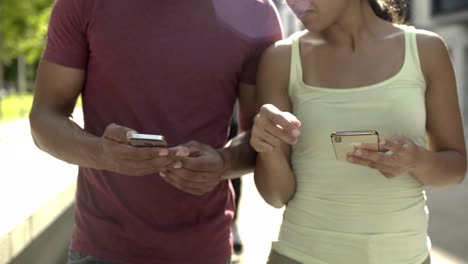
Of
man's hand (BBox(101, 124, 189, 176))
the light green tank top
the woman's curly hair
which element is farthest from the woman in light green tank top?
man's hand (BBox(101, 124, 189, 176))

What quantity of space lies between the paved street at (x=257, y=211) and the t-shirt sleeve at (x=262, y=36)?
1.89 meters

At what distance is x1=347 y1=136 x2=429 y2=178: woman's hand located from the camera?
1.85 m

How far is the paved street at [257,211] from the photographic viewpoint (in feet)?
18.3

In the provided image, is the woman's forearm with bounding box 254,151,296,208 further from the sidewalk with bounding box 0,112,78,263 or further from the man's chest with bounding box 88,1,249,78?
the sidewalk with bounding box 0,112,78,263

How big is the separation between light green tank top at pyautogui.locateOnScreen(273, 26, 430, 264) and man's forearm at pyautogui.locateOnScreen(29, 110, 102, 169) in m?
0.57

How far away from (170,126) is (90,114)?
248mm

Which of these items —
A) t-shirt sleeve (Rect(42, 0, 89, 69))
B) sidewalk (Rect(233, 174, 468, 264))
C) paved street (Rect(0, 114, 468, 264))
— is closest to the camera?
t-shirt sleeve (Rect(42, 0, 89, 69))

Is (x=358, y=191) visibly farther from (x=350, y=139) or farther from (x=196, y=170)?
(x=196, y=170)

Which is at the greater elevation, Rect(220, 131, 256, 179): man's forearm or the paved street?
Rect(220, 131, 256, 179): man's forearm

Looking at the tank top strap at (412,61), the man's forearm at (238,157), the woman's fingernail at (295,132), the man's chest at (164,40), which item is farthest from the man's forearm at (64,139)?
the tank top strap at (412,61)

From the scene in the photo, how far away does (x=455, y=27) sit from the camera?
2177 cm

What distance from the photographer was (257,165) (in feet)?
7.39

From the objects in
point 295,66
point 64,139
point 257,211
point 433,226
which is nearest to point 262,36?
point 295,66

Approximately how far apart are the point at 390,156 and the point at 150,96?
75 centimetres
